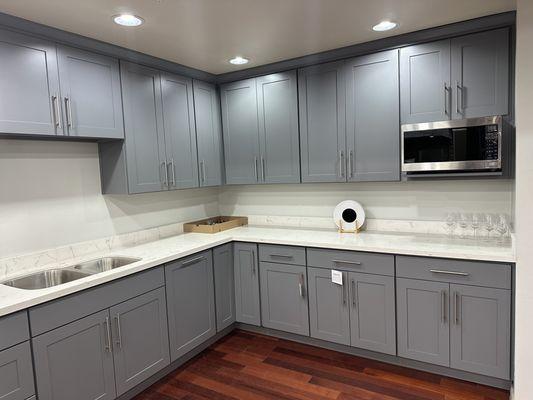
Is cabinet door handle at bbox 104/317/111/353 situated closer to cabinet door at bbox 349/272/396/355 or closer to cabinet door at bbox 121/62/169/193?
cabinet door at bbox 121/62/169/193

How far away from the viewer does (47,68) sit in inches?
90.9

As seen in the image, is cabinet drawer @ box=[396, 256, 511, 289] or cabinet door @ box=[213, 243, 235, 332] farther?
cabinet door @ box=[213, 243, 235, 332]

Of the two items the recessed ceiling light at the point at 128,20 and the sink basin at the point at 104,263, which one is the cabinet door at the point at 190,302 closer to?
the sink basin at the point at 104,263

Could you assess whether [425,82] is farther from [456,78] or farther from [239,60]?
[239,60]

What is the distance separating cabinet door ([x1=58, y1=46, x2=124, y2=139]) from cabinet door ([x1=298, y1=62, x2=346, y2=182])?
1.49 metres

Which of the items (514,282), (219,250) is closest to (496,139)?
(514,282)

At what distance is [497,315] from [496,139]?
1.11 metres

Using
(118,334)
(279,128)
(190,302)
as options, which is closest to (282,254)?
(190,302)

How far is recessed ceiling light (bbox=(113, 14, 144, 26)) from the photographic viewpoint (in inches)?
86.4

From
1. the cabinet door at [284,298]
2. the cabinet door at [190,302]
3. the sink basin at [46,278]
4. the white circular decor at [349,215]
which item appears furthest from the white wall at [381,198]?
the sink basin at [46,278]

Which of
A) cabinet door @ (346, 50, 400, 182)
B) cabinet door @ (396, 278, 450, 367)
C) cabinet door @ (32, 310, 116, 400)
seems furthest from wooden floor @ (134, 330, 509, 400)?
cabinet door @ (346, 50, 400, 182)

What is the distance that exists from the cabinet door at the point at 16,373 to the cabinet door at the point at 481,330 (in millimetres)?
2487

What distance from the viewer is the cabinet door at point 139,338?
237 cm

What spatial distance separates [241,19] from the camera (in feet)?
7.64
